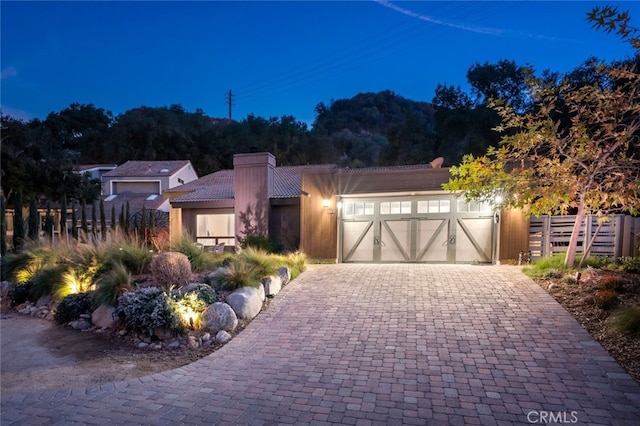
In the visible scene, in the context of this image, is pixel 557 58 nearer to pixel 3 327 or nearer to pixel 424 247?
pixel 424 247

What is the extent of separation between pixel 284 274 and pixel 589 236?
8.11 metres

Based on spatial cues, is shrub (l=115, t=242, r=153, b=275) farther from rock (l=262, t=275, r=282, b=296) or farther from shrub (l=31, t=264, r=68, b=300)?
rock (l=262, t=275, r=282, b=296)

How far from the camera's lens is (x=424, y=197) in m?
10.6

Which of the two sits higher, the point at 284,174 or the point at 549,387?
the point at 284,174

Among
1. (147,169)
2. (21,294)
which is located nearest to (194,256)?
(21,294)

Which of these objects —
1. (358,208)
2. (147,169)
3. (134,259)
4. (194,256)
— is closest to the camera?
(134,259)

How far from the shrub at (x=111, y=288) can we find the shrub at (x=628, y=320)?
318 inches

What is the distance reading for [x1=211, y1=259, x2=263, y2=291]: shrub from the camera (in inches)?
265

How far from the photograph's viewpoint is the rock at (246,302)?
603 cm

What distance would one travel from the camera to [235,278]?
6777 mm

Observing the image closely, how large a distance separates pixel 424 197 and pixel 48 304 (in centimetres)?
1045

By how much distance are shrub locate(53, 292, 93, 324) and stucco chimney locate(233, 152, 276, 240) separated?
6.78 metres

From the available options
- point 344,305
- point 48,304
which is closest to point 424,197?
point 344,305

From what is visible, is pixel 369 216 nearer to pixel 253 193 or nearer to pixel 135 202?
pixel 253 193
